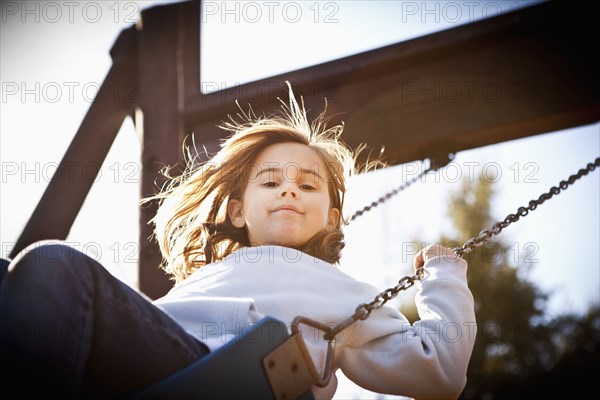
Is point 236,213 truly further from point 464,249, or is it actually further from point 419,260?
point 464,249

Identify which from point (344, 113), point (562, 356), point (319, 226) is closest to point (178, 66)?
point (344, 113)

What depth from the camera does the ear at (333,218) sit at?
2145mm

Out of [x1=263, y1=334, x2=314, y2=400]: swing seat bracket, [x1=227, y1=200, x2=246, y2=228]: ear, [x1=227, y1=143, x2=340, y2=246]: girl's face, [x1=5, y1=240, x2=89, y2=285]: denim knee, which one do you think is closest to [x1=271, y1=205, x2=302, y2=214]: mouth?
[x1=227, y1=143, x2=340, y2=246]: girl's face

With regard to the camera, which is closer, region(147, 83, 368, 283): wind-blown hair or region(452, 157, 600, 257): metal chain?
region(452, 157, 600, 257): metal chain

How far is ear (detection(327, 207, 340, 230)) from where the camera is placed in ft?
7.04

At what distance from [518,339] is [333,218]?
34.9 ft

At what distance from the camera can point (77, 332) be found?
1096 millimetres

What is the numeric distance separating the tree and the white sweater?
9.24 metres

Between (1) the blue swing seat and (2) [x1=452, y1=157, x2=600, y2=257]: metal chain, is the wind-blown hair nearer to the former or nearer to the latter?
(2) [x1=452, y1=157, x2=600, y2=257]: metal chain

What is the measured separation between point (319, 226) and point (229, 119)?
2.02ft

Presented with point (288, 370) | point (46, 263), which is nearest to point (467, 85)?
point (288, 370)

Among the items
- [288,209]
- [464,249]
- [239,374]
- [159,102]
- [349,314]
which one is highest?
[159,102]

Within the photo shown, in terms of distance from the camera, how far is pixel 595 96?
73.5 inches

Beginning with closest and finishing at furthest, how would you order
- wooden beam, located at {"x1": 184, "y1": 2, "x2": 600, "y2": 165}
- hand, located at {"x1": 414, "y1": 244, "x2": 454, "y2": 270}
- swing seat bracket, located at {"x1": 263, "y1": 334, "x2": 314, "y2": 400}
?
swing seat bracket, located at {"x1": 263, "y1": 334, "x2": 314, "y2": 400} < hand, located at {"x1": 414, "y1": 244, "x2": 454, "y2": 270} < wooden beam, located at {"x1": 184, "y1": 2, "x2": 600, "y2": 165}
